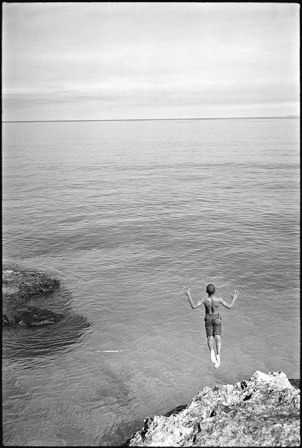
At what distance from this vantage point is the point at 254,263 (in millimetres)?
20516

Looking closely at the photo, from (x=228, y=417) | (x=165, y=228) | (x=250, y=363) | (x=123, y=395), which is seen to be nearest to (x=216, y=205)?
(x=165, y=228)

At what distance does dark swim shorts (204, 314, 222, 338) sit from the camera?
8.80 meters

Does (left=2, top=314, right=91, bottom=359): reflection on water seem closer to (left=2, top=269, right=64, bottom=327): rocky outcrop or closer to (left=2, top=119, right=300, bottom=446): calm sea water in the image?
(left=2, top=119, right=300, bottom=446): calm sea water

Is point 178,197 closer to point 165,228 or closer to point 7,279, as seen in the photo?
point 165,228

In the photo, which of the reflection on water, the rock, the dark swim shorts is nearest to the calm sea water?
the reflection on water

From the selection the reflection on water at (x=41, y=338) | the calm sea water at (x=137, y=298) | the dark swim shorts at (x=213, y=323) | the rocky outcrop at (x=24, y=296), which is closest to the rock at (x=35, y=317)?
the rocky outcrop at (x=24, y=296)

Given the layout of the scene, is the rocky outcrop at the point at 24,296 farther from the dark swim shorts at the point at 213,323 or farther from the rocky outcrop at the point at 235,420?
the rocky outcrop at the point at 235,420

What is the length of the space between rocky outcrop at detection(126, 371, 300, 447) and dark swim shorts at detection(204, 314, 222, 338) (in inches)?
44.5

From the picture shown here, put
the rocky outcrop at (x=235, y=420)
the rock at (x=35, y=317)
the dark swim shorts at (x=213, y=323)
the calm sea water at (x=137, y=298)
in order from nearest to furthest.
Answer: the rocky outcrop at (x=235, y=420), the dark swim shorts at (x=213, y=323), the calm sea water at (x=137, y=298), the rock at (x=35, y=317)

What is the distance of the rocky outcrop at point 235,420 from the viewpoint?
6.77 metres

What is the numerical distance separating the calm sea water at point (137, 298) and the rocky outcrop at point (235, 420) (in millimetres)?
1959

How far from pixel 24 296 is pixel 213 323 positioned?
28.6 ft

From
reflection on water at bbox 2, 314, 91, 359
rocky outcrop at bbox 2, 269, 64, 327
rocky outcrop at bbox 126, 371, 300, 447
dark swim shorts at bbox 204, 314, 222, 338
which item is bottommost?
reflection on water at bbox 2, 314, 91, 359

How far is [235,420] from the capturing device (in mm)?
7289
